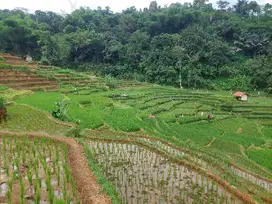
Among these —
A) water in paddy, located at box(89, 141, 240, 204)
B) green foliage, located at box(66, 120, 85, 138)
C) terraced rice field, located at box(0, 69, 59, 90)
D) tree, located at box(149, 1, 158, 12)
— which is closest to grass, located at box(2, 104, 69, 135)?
green foliage, located at box(66, 120, 85, 138)

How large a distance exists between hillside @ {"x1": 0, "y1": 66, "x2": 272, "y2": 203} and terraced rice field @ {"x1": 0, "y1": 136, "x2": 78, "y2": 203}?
0.43m

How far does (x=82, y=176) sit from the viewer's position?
6434mm

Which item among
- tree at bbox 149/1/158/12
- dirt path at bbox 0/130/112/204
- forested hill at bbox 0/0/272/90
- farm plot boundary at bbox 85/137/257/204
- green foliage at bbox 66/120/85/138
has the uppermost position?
tree at bbox 149/1/158/12

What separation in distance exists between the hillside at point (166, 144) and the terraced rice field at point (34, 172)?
43cm

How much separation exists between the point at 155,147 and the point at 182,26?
61.2 meters

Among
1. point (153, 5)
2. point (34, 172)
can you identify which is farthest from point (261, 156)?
point (153, 5)

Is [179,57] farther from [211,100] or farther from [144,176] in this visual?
[144,176]

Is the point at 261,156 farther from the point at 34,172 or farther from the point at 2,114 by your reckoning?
the point at 2,114

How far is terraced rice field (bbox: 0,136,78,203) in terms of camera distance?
543 cm

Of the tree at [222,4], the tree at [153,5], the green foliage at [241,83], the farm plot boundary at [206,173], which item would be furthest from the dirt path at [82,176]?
the tree at [222,4]

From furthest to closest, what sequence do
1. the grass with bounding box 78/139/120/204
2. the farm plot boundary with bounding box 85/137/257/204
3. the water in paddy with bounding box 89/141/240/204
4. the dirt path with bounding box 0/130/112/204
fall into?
the farm plot boundary with bounding box 85/137/257/204 < the water in paddy with bounding box 89/141/240/204 < the grass with bounding box 78/139/120/204 < the dirt path with bounding box 0/130/112/204

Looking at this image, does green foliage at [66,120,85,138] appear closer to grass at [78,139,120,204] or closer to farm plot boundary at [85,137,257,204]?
farm plot boundary at [85,137,257,204]

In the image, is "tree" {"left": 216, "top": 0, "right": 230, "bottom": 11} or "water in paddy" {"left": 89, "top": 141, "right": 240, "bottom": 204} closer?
"water in paddy" {"left": 89, "top": 141, "right": 240, "bottom": 204}

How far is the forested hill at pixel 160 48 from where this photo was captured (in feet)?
149
